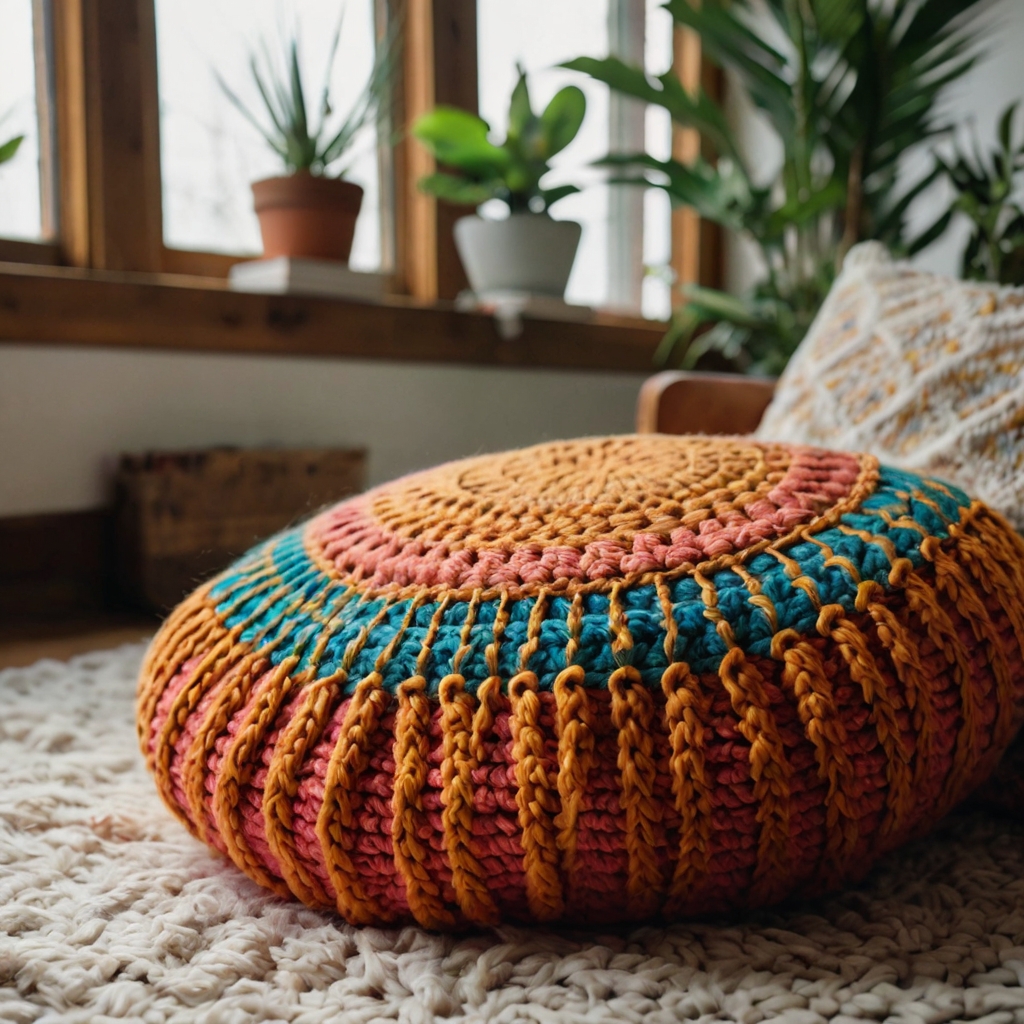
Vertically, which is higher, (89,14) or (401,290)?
(89,14)

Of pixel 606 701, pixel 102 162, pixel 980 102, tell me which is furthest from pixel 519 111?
pixel 606 701

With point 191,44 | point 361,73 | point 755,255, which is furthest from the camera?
point 755,255

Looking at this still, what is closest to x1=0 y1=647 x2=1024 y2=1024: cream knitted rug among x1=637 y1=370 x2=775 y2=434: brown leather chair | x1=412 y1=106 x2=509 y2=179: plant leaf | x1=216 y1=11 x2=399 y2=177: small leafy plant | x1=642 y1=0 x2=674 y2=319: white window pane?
x1=637 y1=370 x2=775 y2=434: brown leather chair

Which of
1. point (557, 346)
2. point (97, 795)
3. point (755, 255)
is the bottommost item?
point (97, 795)

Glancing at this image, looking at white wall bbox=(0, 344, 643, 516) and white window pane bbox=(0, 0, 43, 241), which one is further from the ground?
white window pane bbox=(0, 0, 43, 241)

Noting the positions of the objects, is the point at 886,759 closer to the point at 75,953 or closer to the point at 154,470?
the point at 75,953

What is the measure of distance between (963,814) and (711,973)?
1.09ft

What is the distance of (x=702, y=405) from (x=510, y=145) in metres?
1.09

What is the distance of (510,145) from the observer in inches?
83.3

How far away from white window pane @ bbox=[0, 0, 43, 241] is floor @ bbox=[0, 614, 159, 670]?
73 centimetres

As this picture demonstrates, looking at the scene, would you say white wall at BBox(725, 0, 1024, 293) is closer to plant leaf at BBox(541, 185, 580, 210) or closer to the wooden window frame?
plant leaf at BBox(541, 185, 580, 210)

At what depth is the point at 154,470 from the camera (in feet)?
5.79

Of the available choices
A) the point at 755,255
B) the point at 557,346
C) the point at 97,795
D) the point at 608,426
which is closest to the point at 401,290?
the point at 557,346

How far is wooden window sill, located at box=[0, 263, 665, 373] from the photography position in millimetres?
1694
